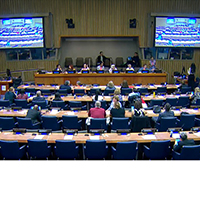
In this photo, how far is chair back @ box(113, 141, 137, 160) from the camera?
4844 mm

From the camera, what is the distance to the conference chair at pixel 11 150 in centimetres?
492

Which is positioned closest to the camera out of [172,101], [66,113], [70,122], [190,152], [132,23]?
[190,152]

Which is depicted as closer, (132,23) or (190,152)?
(190,152)

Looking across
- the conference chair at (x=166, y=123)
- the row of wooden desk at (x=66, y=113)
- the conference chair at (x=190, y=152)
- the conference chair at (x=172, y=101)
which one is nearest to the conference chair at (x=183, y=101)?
the conference chair at (x=172, y=101)

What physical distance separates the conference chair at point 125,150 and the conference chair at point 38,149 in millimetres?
1405

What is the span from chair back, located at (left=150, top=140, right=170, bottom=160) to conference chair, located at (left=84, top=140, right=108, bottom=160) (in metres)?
0.98

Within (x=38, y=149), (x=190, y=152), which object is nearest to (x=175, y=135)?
(x=190, y=152)

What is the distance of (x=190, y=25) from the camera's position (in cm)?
1532

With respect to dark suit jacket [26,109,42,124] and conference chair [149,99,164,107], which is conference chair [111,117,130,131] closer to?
dark suit jacket [26,109,42,124]

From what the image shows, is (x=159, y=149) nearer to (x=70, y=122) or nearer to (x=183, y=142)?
(x=183, y=142)

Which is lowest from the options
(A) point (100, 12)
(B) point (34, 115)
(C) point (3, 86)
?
(B) point (34, 115)

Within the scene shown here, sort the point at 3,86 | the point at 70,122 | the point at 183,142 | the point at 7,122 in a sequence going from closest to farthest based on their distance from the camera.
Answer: the point at 183,142, the point at 7,122, the point at 70,122, the point at 3,86

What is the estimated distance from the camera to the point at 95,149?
197 inches

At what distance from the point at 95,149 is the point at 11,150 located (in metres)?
1.72
